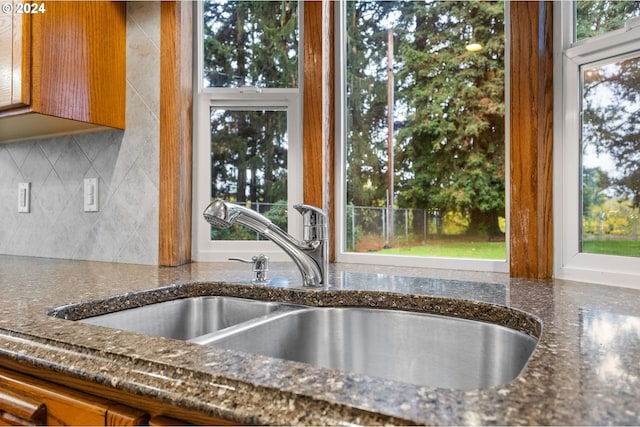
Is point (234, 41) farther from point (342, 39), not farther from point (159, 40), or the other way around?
point (342, 39)

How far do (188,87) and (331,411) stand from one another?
1466 mm

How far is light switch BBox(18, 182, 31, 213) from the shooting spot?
6.28ft

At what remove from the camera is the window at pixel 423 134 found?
1.42m

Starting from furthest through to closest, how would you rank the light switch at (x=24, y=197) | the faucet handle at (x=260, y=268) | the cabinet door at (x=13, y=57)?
the light switch at (x=24, y=197) < the cabinet door at (x=13, y=57) < the faucet handle at (x=260, y=268)

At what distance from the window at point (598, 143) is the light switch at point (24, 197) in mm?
2007

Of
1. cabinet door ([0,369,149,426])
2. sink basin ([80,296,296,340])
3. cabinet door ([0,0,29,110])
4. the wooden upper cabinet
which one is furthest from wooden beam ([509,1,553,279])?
cabinet door ([0,0,29,110])

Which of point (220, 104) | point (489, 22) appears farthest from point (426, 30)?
point (220, 104)

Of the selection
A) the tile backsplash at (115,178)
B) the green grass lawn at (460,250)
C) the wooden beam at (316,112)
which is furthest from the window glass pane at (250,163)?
the green grass lawn at (460,250)

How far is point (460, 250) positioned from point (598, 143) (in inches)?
19.3

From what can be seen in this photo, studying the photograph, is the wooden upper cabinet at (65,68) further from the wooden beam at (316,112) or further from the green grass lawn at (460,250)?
the green grass lawn at (460,250)

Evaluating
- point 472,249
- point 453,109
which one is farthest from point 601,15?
point 472,249

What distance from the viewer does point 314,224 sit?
1239mm

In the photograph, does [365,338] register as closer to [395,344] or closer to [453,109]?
[395,344]

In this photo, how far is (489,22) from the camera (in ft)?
4.69
